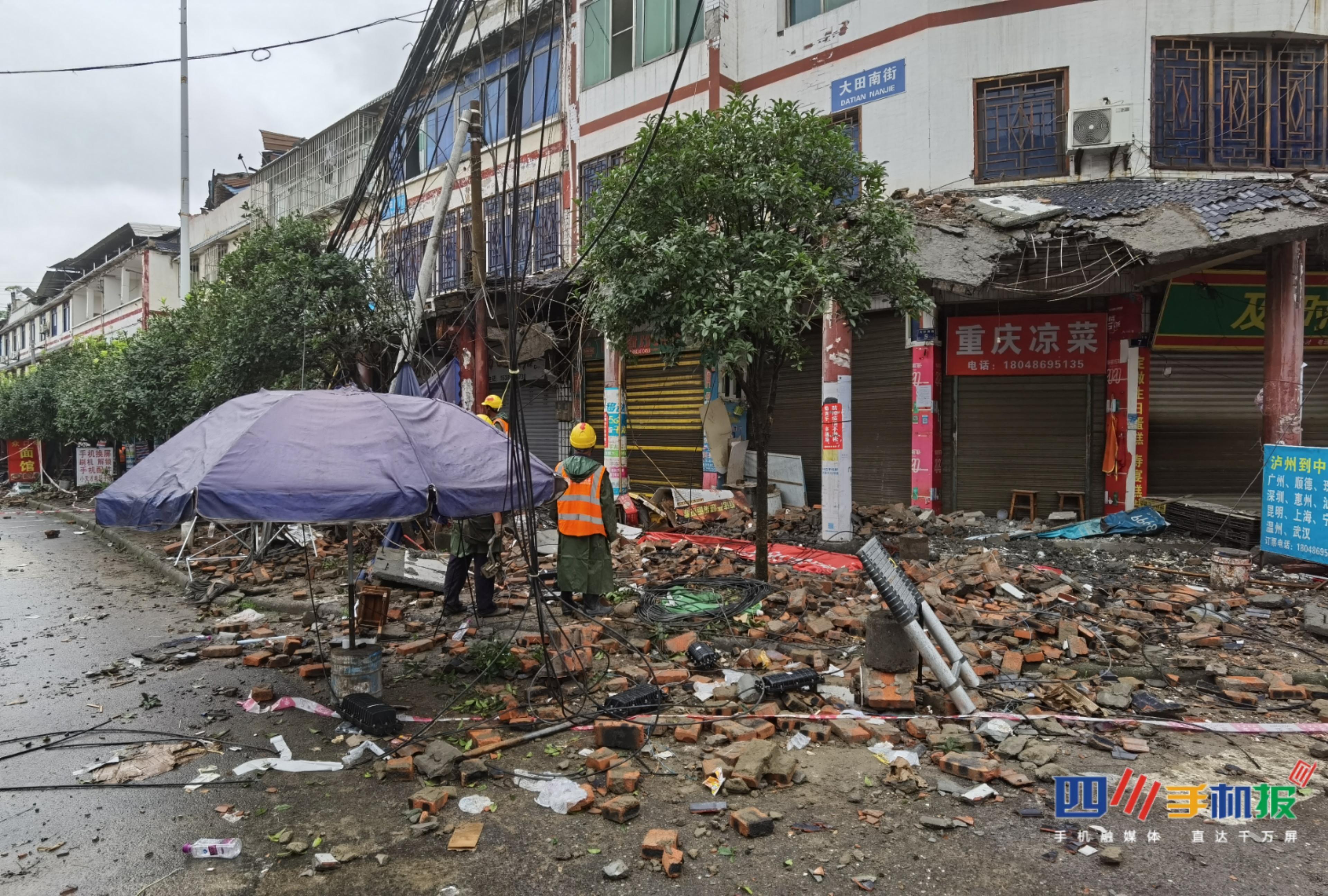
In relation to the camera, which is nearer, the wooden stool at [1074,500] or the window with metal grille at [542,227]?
the wooden stool at [1074,500]

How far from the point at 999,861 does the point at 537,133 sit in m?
17.3

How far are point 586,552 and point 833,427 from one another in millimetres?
5398

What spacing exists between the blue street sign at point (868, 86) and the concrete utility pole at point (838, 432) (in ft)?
12.4

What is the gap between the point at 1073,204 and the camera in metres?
10.1

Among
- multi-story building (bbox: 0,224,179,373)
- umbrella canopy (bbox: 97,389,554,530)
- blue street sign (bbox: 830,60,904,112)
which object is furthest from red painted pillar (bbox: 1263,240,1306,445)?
multi-story building (bbox: 0,224,179,373)

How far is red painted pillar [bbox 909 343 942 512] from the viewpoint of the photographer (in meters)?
11.8

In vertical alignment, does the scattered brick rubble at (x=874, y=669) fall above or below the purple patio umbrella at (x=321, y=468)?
below

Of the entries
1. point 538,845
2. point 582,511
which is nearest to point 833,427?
point 582,511

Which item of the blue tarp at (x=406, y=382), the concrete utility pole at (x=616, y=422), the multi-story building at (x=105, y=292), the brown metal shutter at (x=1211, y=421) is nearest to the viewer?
the brown metal shutter at (x=1211, y=421)

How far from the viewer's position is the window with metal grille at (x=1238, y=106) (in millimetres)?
10906

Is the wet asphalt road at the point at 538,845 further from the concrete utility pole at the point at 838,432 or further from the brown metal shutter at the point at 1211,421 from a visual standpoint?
the brown metal shutter at the point at 1211,421

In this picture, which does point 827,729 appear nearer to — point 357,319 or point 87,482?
point 357,319

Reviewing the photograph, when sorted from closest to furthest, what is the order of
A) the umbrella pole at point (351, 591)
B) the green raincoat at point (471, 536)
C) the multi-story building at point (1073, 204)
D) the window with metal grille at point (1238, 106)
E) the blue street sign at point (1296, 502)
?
the umbrella pole at point (351, 591), the green raincoat at point (471, 536), the blue street sign at point (1296, 502), the multi-story building at point (1073, 204), the window with metal grille at point (1238, 106)

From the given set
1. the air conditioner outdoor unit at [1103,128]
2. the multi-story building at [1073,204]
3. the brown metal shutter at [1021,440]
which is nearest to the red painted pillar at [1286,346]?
the multi-story building at [1073,204]
